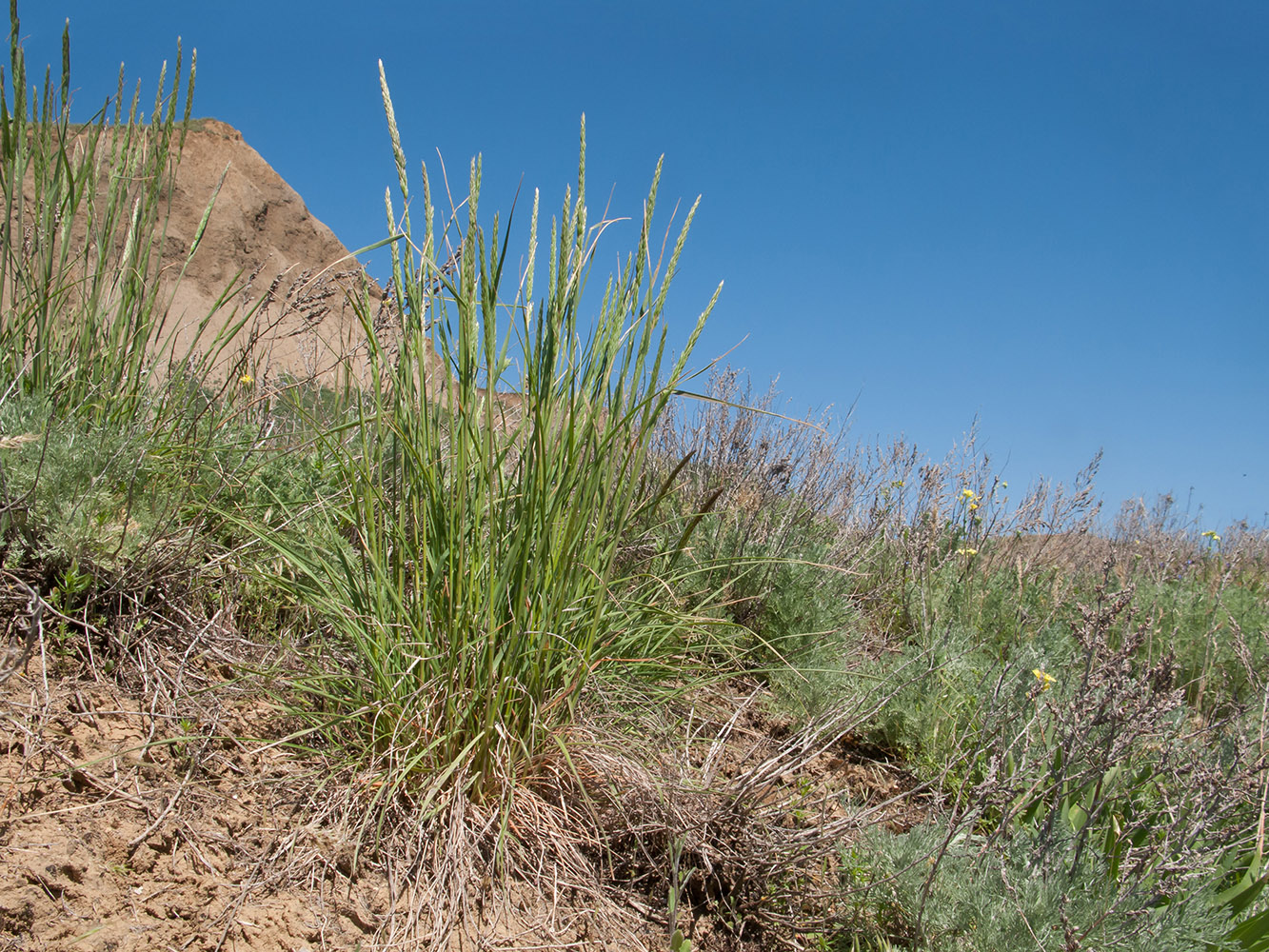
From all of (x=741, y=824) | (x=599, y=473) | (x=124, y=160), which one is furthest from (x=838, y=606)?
(x=124, y=160)

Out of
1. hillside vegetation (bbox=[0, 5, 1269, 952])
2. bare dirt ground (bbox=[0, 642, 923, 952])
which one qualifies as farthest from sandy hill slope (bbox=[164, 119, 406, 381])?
bare dirt ground (bbox=[0, 642, 923, 952])

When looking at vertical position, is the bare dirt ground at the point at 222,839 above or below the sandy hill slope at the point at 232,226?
below

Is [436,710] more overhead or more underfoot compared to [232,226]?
more underfoot

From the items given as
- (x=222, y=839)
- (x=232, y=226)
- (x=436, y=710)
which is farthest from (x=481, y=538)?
(x=232, y=226)

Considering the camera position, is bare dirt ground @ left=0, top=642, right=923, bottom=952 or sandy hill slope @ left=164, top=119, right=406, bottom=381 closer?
bare dirt ground @ left=0, top=642, right=923, bottom=952

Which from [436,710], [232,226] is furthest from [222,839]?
[232,226]

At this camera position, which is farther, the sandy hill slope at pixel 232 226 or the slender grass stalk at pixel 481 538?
the sandy hill slope at pixel 232 226

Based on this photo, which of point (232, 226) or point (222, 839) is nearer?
point (222, 839)

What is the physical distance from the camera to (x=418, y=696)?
5.74ft

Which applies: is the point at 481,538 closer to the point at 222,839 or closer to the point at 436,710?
the point at 436,710

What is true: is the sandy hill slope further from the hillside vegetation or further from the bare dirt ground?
the bare dirt ground

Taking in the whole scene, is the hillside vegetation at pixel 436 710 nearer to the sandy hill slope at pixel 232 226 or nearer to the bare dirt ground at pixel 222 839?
the bare dirt ground at pixel 222 839

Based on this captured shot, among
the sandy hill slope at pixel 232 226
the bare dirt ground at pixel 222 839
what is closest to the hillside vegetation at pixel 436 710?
the bare dirt ground at pixel 222 839

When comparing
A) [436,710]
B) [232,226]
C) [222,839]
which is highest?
[232,226]
